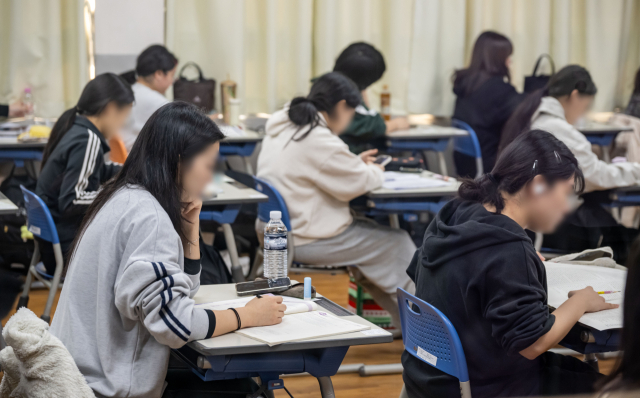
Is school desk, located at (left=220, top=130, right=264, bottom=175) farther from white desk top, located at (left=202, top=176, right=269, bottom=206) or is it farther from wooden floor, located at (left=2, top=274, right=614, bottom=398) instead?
wooden floor, located at (left=2, top=274, right=614, bottom=398)

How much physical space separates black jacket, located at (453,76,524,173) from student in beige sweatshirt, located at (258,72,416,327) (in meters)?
1.65

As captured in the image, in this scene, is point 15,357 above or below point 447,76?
below

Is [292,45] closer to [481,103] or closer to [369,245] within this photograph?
[481,103]

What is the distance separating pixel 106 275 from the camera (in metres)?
1.46

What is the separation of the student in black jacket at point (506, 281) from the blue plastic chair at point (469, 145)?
263 cm

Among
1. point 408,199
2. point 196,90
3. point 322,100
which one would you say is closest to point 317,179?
point 322,100

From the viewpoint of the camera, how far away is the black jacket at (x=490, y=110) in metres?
4.51

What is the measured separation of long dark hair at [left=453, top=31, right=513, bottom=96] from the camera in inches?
186

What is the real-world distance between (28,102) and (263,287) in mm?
3451

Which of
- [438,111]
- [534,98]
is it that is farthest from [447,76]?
[534,98]

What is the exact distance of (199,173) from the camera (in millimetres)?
1559

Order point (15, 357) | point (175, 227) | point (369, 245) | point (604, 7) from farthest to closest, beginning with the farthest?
point (604, 7) < point (369, 245) < point (175, 227) < point (15, 357)

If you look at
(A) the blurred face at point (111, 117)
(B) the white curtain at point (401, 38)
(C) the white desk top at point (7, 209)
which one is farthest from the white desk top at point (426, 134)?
(C) the white desk top at point (7, 209)

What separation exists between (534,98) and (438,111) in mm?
2110
